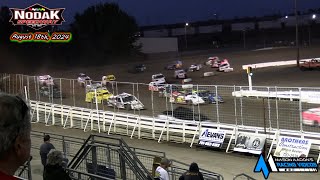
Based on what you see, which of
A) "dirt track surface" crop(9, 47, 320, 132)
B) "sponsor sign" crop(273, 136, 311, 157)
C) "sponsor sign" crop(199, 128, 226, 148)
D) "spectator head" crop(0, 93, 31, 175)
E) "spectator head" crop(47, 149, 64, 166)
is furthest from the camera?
"dirt track surface" crop(9, 47, 320, 132)

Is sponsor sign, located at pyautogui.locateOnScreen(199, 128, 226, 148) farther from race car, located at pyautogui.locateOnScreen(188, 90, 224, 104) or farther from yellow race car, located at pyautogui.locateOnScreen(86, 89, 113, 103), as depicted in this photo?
yellow race car, located at pyautogui.locateOnScreen(86, 89, 113, 103)

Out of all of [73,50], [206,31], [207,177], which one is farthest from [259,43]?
[207,177]

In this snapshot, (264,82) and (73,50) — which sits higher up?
(73,50)

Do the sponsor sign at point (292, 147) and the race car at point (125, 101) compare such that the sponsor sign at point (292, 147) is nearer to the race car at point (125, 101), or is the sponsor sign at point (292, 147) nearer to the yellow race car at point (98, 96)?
the race car at point (125, 101)

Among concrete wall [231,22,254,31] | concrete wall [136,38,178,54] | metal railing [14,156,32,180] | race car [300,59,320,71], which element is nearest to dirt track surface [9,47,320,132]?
race car [300,59,320,71]

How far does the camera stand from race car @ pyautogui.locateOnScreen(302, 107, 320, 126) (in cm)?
1976

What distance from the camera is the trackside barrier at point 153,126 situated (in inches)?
784

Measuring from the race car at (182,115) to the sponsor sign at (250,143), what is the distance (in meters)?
3.35

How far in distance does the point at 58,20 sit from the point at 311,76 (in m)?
28.0

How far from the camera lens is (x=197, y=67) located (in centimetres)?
7131

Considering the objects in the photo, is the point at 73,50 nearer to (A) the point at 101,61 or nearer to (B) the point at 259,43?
(A) the point at 101,61
